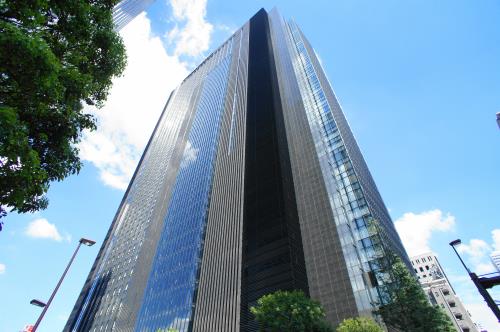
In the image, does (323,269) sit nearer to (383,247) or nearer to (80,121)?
(383,247)

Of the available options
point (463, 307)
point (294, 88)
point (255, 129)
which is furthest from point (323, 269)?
point (463, 307)

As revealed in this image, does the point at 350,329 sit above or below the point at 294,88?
below

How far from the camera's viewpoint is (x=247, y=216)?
185 ft

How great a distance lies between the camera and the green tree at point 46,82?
695cm

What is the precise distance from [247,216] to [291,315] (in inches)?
1225

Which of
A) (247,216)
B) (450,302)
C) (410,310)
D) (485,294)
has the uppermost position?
(247,216)

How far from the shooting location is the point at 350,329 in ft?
80.8

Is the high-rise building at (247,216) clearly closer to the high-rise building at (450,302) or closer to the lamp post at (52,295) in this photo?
the lamp post at (52,295)

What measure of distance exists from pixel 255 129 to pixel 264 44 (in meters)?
49.8

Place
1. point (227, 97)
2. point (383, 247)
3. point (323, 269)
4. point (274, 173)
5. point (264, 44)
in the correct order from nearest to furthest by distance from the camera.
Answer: point (383, 247), point (323, 269), point (274, 173), point (227, 97), point (264, 44)

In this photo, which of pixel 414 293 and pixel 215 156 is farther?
pixel 215 156

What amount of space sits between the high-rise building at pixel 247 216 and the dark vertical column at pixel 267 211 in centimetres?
24

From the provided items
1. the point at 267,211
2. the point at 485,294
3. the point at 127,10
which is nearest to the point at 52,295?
the point at 485,294

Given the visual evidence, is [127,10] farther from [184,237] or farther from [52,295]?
[184,237]
